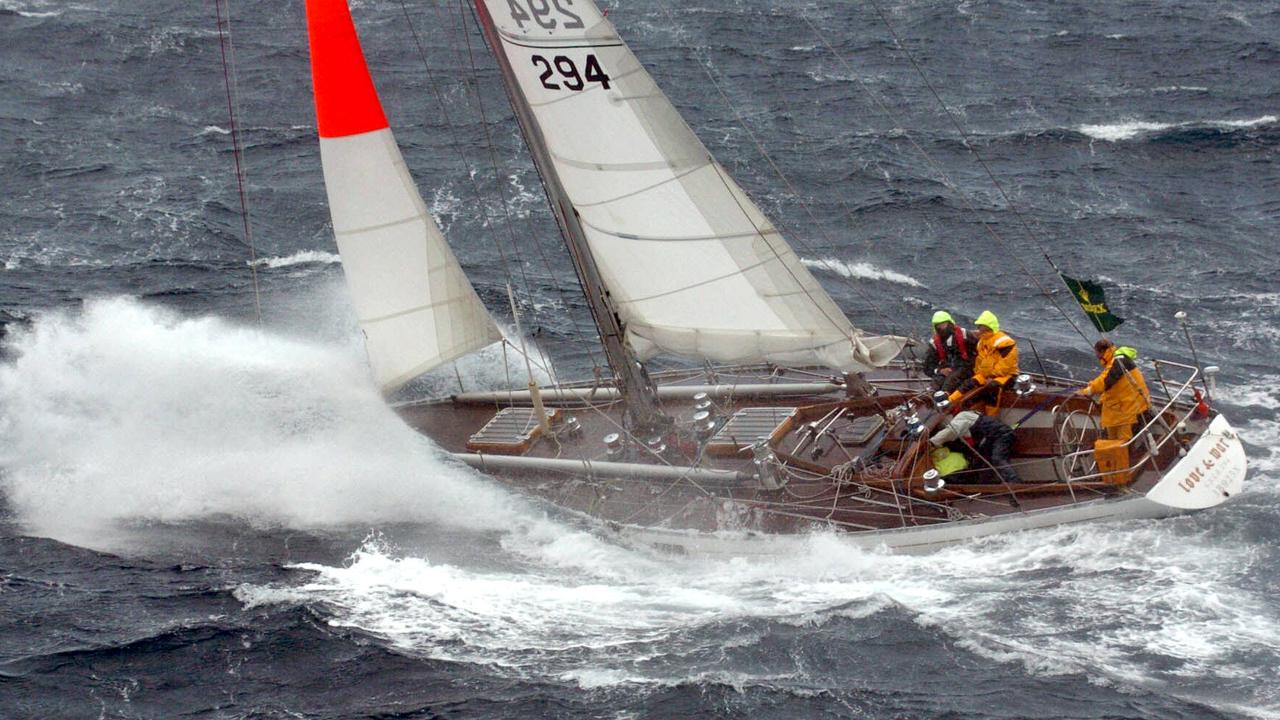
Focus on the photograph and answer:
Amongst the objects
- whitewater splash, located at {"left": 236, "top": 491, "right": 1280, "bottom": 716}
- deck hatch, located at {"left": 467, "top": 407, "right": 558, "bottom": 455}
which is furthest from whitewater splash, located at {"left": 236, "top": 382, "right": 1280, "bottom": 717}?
Result: deck hatch, located at {"left": 467, "top": 407, "right": 558, "bottom": 455}

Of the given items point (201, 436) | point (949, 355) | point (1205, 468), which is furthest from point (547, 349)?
point (1205, 468)

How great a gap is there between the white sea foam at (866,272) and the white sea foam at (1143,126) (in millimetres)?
6416

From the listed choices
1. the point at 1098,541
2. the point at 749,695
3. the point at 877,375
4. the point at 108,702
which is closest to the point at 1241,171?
the point at 877,375

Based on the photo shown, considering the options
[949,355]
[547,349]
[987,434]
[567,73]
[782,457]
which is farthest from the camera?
[547,349]

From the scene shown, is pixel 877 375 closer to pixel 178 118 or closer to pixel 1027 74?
pixel 1027 74

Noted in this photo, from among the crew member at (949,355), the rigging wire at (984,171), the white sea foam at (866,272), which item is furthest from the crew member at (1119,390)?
the white sea foam at (866,272)

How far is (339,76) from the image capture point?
15.3 meters

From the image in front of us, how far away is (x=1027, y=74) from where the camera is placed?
29.2 meters

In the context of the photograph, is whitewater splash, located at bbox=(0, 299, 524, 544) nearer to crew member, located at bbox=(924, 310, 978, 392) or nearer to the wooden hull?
the wooden hull

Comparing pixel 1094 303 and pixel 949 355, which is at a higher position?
pixel 1094 303

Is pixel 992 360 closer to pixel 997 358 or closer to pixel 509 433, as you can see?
pixel 997 358

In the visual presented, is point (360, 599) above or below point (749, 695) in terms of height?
below

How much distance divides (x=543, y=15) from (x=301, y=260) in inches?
427

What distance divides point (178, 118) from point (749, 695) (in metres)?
21.3
